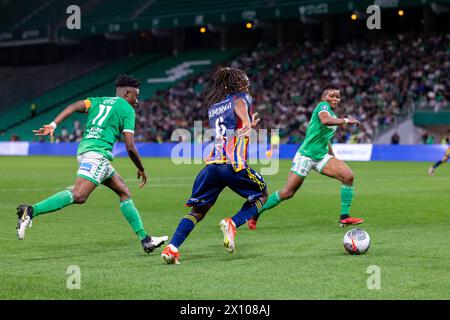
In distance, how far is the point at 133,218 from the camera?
10.5 m

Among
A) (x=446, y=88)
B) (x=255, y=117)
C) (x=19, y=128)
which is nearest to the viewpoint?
(x=255, y=117)

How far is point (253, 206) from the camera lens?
9.95 meters

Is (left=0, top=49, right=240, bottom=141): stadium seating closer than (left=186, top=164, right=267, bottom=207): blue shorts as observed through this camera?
No

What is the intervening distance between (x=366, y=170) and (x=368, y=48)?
70.6ft

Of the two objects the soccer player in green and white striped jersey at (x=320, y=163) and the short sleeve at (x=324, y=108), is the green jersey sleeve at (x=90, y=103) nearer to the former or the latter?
the soccer player in green and white striped jersey at (x=320, y=163)

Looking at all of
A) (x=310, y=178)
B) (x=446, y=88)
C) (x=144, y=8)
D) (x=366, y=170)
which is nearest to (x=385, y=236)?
(x=310, y=178)

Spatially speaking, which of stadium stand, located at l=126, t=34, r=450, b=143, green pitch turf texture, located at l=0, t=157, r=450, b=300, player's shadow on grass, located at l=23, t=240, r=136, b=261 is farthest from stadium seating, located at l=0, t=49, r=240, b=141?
player's shadow on grass, located at l=23, t=240, r=136, b=261

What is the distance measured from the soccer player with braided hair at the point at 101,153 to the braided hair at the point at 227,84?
1.13 metres

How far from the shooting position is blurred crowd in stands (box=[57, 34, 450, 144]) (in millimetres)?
45312

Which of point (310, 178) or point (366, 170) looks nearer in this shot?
point (310, 178)

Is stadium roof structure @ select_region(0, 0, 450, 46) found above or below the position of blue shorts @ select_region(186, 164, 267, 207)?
above

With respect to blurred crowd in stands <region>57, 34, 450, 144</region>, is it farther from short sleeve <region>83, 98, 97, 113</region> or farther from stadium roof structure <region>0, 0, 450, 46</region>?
short sleeve <region>83, 98, 97, 113</region>

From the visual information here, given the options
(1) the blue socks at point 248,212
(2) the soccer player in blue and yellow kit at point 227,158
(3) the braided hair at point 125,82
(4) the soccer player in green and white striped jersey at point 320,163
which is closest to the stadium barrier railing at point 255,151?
(4) the soccer player in green and white striped jersey at point 320,163
